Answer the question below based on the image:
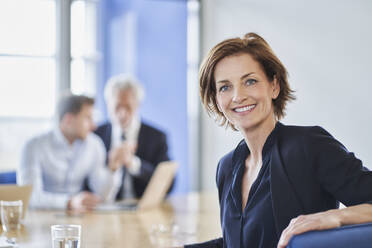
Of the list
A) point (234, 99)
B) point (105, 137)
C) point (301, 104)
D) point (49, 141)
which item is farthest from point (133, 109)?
point (234, 99)

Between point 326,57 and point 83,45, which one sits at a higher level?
point 83,45

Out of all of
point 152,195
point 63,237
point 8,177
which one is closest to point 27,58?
point 8,177

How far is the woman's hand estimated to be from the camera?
1.50 m

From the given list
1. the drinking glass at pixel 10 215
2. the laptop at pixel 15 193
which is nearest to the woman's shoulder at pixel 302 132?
the drinking glass at pixel 10 215

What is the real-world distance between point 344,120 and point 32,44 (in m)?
3.13

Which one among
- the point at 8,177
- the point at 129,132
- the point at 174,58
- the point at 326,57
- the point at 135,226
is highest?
the point at 174,58

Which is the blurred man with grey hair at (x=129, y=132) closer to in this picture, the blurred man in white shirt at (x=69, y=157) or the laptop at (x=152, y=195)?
the blurred man in white shirt at (x=69, y=157)

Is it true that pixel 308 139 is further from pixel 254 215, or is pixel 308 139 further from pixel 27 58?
pixel 27 58

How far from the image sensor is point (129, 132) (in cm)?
488

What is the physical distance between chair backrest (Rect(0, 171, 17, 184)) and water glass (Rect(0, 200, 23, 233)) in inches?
43.4

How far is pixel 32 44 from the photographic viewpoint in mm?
5445

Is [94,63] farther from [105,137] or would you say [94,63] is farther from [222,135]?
[222,135]

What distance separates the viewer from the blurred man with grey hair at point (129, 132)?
4.60 metres

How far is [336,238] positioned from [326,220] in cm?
9
